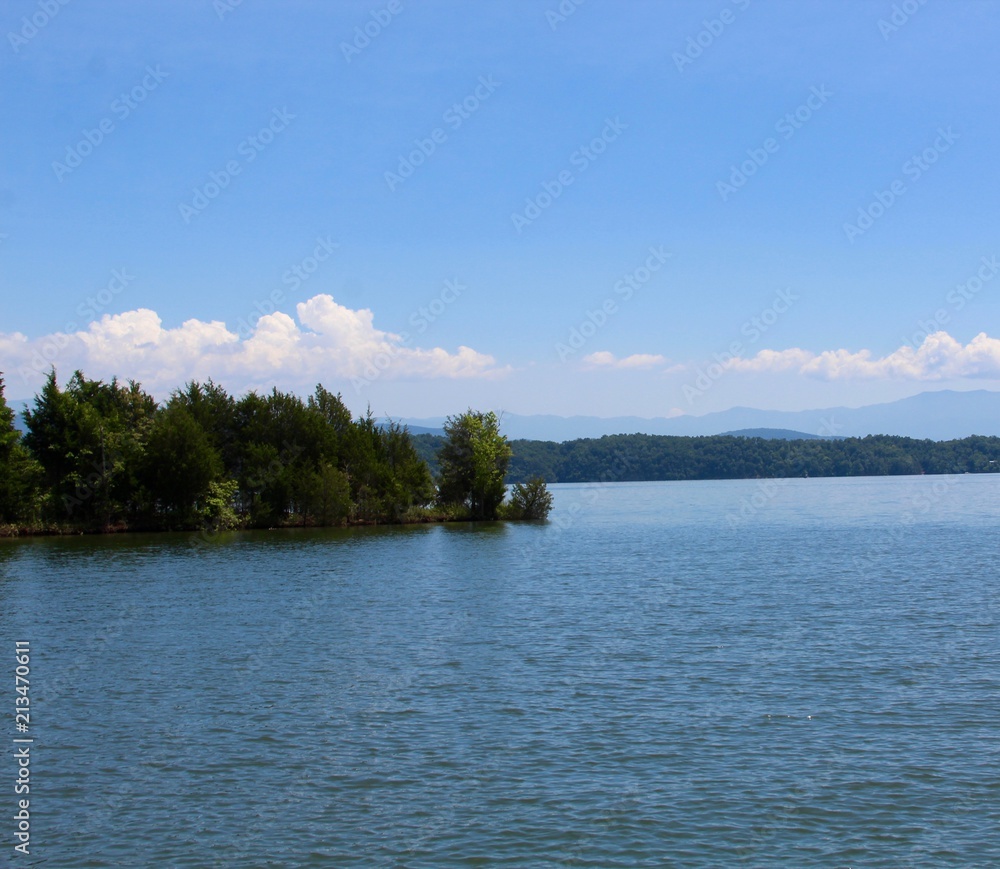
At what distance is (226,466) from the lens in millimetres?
84688

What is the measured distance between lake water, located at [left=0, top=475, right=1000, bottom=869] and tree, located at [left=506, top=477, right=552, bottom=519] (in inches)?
1854

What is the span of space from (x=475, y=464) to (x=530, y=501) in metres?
7.04

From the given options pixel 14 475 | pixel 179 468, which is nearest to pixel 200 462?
pixel 179 468

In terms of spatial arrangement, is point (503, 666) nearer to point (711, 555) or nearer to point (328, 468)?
point (711, 555)

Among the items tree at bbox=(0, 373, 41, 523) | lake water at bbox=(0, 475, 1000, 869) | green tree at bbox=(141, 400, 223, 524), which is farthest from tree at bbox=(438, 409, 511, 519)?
lake water at bbox=(0, 475, 1000, 869)

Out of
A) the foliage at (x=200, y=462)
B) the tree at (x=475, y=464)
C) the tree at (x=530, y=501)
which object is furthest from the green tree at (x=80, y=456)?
the tree at (x=530, y=501)

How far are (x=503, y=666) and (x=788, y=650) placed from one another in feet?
26.6

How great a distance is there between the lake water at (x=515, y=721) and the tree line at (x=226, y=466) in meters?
32.1

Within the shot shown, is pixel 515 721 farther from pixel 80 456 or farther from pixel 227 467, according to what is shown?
pixel 227 467

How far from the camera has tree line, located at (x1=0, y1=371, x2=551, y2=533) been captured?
72812mm

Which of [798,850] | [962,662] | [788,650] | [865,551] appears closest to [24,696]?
[798,850]

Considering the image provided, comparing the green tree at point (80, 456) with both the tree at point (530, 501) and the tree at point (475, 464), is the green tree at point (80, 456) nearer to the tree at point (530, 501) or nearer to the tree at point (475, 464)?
the tree at point (475, 464)

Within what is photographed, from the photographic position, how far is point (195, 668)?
24.7m

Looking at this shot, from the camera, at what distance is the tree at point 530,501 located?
297ft
